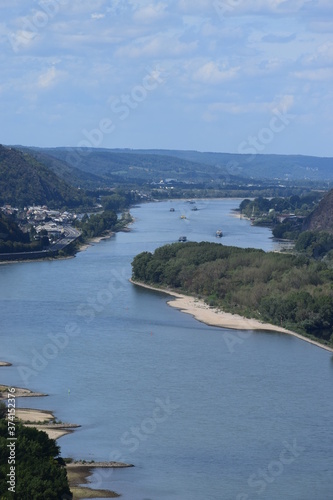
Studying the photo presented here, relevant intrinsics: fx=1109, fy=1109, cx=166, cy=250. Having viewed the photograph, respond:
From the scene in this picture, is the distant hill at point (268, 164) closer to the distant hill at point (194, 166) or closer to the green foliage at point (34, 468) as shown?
the distant hill at point (194, 166)

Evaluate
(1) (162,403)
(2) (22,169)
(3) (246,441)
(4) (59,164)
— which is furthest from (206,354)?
(4) (59,164)

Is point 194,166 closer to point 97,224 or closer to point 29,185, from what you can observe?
point 29,185

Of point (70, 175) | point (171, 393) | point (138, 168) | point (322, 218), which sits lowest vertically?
point (138, 168)

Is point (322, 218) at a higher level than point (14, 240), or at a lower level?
higher

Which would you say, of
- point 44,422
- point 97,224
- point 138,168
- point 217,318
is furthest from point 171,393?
point 138,168

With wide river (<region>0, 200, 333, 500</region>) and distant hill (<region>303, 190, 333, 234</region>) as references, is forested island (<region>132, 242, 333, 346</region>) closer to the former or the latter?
wide river (<region>0, 200, 333, 500</region>)

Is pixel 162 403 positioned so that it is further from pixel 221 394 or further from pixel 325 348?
pixel 325 348

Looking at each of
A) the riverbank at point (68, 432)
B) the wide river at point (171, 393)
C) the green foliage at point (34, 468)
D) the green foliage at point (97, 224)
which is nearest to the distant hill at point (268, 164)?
the green foliage at point (97, 224)
